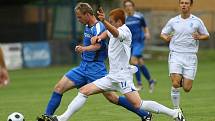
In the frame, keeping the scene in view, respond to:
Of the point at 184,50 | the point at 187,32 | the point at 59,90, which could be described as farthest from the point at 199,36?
the point at 59,90

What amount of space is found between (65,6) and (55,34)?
137cm

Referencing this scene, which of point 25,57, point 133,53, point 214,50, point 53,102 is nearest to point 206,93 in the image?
point 133,53

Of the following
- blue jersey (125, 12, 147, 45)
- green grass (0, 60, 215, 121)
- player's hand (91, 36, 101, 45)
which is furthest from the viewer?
blue jersey (125, 12, 147, 45)

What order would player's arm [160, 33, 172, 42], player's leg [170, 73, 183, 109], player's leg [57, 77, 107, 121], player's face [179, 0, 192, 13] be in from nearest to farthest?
player's leg [57, 77, 107, 121]
player's face [179, 0, 192, 13]
player's leg [170, 73, 183, 109]
player's arm [160, 33, 172, 42]

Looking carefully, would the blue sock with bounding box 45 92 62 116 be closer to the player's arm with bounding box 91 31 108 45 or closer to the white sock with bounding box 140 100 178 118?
the player's arm with bounding box 91 31 108 45

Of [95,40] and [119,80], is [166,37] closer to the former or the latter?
[95,40]

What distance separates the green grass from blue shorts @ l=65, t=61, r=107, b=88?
135 cm

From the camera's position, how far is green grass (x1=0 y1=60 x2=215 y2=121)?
48.7ft

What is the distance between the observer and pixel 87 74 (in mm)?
13117

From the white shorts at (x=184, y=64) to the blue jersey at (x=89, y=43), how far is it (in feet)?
5.96

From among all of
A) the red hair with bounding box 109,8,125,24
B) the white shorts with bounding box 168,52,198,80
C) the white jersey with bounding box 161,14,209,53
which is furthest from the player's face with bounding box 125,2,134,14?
the red hair with bounding box 109,8,125,24

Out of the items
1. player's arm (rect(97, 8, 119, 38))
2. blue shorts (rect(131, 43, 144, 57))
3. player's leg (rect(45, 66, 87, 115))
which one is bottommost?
blue shorts (rect(131, 43, 144, 57))

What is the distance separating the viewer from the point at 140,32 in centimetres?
2177

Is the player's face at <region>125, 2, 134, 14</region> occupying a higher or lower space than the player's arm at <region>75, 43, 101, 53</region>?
lower
